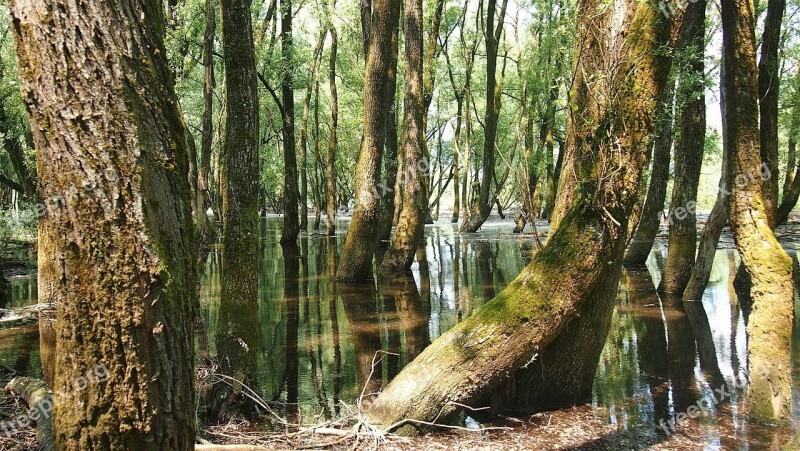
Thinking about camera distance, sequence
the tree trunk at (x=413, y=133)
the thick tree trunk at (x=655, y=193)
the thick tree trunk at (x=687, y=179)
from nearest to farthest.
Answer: the thick tree trunk at (x=687, y=179) → the thick tree trunk at (x=655, y=193) → the tree trunk at (x=413, y=133)

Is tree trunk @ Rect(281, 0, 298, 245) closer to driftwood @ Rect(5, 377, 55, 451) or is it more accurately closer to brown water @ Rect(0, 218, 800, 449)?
brown water @ Rect(0, 218, 800, 449)

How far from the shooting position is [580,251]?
509 centimetres

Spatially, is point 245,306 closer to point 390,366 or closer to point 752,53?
point 390,366

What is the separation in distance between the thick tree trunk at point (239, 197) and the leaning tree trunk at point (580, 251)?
150 centimetres

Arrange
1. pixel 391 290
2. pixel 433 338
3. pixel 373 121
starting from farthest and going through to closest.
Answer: pixel 373 121 → pixel 391 290 → pixel 433 338

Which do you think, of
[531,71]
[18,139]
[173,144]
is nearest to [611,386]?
[173,144]

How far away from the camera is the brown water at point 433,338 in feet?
18.8

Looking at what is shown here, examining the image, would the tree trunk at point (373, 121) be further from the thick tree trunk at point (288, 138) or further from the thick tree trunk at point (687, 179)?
the thick tree trunk at point (288, 138)

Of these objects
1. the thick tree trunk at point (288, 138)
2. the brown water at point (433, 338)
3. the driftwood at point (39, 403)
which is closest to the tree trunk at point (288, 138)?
the thick tree trunk at point (288, 138)

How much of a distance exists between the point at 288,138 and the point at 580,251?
17798mm

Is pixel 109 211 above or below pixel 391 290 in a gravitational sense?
above

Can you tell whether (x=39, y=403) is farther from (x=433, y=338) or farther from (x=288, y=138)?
(x=288, y=138)

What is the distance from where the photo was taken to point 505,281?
521 inches

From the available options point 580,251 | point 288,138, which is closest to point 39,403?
point 580,251
